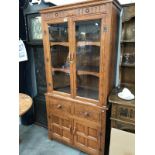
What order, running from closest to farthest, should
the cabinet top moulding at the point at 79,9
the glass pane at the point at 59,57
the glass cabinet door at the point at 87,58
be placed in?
the cabinet top moulding at the point at 79,9 → the glass cabinet door at the point at 87,58 → the glass pane at the point at 59,57

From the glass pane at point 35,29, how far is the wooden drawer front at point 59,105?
0.96 m

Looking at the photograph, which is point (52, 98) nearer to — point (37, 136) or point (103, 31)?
point (37, 136)

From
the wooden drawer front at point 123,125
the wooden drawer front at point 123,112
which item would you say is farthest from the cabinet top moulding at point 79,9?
the wooden drawer front at point 123,125

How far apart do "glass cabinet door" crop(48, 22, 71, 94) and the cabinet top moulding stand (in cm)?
12

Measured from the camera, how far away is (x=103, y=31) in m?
1.46

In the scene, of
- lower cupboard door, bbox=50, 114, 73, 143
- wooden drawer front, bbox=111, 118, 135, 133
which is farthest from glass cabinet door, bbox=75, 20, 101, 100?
lower cupboard door, bbox=50, 114, 73, 143

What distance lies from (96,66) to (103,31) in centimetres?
41

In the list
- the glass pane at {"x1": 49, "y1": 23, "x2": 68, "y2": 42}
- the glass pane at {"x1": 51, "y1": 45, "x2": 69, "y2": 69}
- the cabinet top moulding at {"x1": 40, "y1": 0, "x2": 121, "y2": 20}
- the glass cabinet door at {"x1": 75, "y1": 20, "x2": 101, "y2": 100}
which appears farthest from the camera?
the glass pane at {"x1": 51, "y1": 45, "x2": 69, "y2": 69}

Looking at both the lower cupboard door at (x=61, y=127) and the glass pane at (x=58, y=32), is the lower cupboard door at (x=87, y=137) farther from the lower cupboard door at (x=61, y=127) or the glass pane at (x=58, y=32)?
the glass pane at (x=58, y=32)

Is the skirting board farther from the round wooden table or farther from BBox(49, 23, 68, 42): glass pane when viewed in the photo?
BBox(49, 23, 68, 42): glass pane

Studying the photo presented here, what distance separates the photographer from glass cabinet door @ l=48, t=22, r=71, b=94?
1.81 m

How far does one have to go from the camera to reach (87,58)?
1.81m

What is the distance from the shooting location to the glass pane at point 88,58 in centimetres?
169

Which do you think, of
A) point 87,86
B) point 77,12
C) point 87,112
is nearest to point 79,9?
point 77,12
